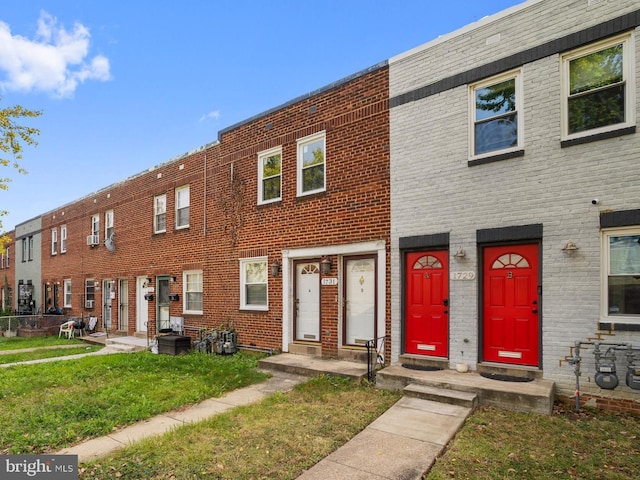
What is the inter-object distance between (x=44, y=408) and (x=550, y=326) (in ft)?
26.1

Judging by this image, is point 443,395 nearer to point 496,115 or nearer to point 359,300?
point 359,300

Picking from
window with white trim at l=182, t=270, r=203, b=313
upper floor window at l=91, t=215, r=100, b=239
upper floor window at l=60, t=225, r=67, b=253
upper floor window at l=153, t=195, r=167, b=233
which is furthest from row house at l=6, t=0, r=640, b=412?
upper floor window at l=60, t=225, r=67, b=253

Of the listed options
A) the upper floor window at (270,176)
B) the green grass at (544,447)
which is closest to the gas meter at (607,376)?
the green grass at (544,447)

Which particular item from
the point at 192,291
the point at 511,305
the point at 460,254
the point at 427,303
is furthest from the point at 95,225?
the point at 511,305

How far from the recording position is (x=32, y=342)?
16062 mm

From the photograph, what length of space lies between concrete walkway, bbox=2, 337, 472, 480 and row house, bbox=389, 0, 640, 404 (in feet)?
5.99

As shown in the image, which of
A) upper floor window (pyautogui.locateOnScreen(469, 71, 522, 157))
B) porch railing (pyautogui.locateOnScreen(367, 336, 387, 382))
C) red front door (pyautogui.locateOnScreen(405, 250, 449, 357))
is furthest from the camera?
porch railing (pyautogui.locateOnScreen(367, 336, 387, 382))

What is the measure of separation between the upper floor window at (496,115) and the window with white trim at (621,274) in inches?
80.8

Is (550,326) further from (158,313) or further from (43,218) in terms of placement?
(43,218)

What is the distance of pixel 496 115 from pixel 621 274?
126 inches

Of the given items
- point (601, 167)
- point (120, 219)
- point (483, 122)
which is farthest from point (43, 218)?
point (601, 167)

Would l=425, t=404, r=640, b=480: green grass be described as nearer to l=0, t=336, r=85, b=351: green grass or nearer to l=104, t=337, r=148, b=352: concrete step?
l=104, t=337, r=148, b=352: concrete step

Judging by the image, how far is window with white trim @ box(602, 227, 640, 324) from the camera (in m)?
5.89

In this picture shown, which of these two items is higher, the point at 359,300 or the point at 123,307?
the point at 359,300
